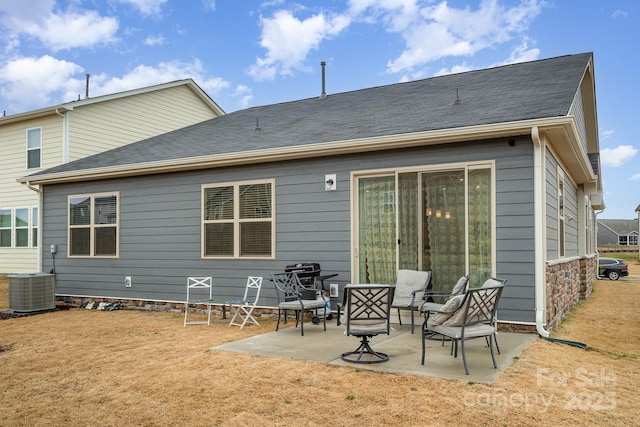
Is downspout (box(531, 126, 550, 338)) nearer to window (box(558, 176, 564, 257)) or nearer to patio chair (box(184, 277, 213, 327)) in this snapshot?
window (box(558, 176, 564, 257))

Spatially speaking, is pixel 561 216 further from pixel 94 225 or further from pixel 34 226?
pixel 34 226

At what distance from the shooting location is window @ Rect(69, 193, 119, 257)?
9.89m

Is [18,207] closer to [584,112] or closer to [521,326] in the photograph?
[521,326]

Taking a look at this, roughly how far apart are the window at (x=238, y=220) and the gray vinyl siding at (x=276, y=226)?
14 centimetres

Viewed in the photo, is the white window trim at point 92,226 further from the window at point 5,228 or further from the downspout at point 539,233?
the downspout at point 539,233

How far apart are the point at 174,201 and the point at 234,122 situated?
123 inches

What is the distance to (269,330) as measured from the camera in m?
7.01

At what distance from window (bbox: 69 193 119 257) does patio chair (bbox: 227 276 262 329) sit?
3.16 m

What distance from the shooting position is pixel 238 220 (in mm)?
8484

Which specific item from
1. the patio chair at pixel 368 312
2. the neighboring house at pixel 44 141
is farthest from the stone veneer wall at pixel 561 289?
the neighboring house at pixel 44 141

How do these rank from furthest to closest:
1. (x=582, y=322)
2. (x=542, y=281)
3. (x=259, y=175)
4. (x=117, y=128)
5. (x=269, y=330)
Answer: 1. (x=117, y=128)
2. (x=259, y=175)
3. (x=582, y=322)
4. (x=269, y=330)
5. (x=542, y=281)

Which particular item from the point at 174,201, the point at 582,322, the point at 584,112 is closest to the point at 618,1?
the point at 584,112

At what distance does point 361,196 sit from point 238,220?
7.35ft

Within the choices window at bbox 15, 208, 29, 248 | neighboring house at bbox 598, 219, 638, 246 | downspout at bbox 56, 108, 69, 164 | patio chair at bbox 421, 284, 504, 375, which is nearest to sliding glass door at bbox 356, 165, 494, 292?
patio chair at bbox 421, 284, 504, 375
